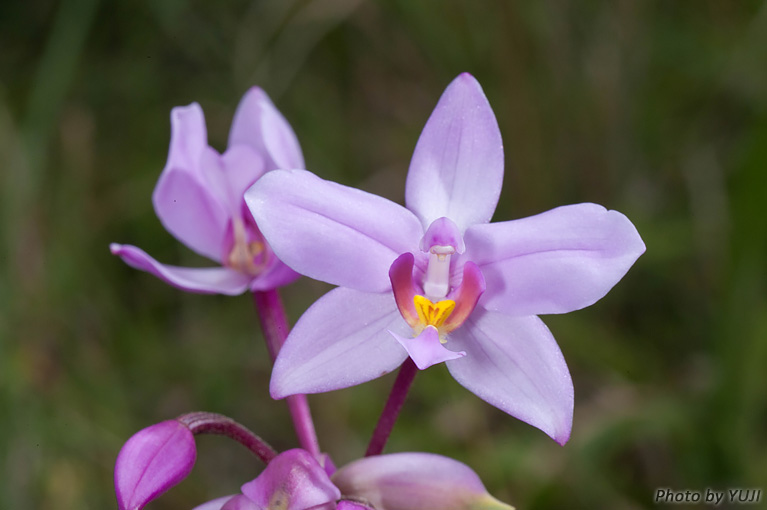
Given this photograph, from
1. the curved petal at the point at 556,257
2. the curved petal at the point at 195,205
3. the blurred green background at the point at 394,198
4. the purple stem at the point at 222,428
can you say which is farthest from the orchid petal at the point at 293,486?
the blurred green background at the point at 394,198

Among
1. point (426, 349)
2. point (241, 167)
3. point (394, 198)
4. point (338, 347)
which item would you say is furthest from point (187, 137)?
point (394, 198)

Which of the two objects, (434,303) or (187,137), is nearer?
(434,303)

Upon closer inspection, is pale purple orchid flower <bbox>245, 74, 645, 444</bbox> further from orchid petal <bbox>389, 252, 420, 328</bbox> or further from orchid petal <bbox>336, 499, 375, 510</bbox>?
orchid petal <bbox>336, 499, 375, 510</bbox>

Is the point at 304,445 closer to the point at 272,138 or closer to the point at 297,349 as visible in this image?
the point at 297,349

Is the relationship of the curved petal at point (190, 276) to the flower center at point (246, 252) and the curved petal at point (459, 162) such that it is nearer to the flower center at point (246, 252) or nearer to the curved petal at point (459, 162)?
the flower center at point (246, 252)

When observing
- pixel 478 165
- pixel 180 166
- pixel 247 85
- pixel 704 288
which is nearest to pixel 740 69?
pixel 704 288

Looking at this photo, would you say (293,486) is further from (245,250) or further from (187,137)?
(187,137)

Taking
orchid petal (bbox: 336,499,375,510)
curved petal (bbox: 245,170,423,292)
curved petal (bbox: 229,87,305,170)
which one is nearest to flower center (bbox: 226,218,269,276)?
curved petal (bbox: 229,87,305,170)
